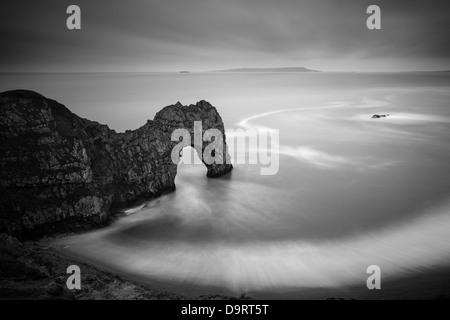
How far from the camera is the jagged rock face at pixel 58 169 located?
38.3 ft

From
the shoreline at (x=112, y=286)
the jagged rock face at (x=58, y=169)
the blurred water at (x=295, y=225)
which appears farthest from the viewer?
the jagged rock face at (x=58, y=169)

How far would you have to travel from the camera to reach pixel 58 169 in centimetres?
1260

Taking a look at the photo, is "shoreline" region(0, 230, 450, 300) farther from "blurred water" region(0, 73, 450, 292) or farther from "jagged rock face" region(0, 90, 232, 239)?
"jagged rock face" region(0, 90, 232, 239)

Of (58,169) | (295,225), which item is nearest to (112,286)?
(58,169)

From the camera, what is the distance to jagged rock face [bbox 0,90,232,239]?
11.7 metres

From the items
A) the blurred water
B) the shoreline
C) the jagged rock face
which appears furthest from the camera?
the jagged rock face

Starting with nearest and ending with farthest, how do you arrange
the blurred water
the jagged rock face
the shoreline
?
the shoreline < the blurred water < the jagged rock face

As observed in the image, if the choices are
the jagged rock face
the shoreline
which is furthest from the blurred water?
the jagged rock face

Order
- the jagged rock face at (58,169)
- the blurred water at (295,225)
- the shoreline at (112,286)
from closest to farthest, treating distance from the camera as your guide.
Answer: the shoreline at (112,286), the blurred water at (295,225), the jagged rock face at (58,169)

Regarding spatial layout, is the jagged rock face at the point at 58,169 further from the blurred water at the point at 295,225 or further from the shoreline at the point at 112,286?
the shoreline at the point at 112,286

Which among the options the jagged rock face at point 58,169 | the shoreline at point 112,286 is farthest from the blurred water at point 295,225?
the jagged rock face at point 58,169

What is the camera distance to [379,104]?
199 feet

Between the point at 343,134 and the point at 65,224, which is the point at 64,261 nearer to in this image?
the point at 65,224
